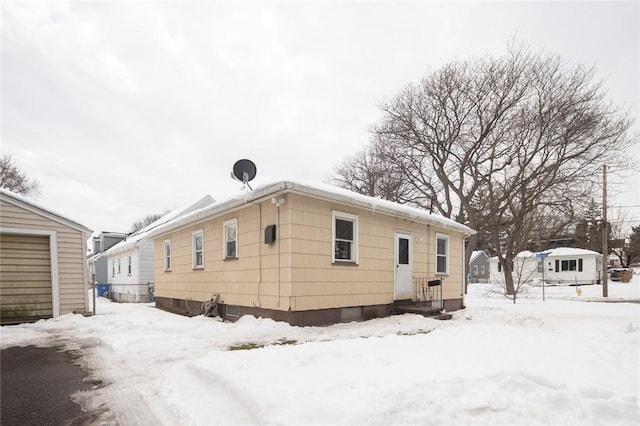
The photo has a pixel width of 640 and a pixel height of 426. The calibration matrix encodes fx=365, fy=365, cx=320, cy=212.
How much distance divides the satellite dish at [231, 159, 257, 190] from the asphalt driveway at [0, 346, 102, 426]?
5.13 meters

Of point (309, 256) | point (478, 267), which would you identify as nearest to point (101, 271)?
point (309, 256)

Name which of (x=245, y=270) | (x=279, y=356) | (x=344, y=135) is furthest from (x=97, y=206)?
(x=279, y=356)

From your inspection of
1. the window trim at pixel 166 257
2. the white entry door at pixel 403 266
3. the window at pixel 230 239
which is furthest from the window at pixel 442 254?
the window trim at pixel 166 257

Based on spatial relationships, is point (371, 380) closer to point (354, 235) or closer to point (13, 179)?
point (354, 235)

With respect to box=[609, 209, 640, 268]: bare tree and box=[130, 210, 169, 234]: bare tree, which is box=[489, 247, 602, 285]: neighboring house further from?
box=[130, 210, 169, 234]: bare tree

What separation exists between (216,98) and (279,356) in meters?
12.2

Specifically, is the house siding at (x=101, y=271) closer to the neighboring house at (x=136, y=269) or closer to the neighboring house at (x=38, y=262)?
the neighboring house at (x=136, y=269)

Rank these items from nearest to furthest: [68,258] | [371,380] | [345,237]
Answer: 1. [371,380]
2. [345,237]
3. [68,258]

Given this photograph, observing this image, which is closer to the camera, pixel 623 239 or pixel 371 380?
pixel 371 380

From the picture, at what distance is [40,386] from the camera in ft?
13.8

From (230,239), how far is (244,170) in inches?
72.2

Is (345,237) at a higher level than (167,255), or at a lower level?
higher

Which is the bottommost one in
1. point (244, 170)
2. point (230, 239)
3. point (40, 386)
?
point (40, 386)

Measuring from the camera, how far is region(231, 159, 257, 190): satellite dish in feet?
30.7
